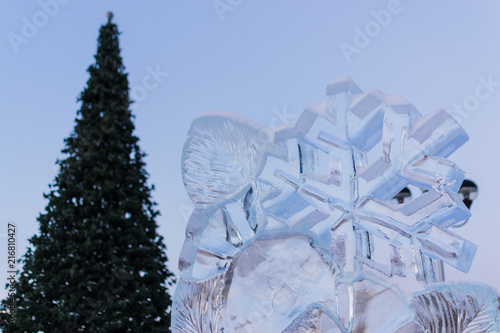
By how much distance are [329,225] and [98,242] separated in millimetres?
Answer: 4868

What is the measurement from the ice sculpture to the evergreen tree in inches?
170

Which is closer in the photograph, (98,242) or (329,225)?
(329,225)

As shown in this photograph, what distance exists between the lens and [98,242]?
6.75m

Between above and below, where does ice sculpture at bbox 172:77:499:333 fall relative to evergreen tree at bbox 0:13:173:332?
below

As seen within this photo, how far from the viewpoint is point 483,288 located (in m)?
2.01

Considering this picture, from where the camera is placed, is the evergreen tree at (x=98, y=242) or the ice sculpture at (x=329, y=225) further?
the evergreen tree at (x=98, y=242)

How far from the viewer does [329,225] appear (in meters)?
2.46

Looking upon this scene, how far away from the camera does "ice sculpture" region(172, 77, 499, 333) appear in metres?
2.18

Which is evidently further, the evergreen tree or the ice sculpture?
the evergreen tree

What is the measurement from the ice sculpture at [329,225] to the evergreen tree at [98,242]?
4.33 m

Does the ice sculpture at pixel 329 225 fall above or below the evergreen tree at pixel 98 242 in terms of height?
below

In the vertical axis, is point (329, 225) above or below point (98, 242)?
below

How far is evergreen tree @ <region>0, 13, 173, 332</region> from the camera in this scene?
657 centimetres

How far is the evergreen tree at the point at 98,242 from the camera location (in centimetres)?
657
